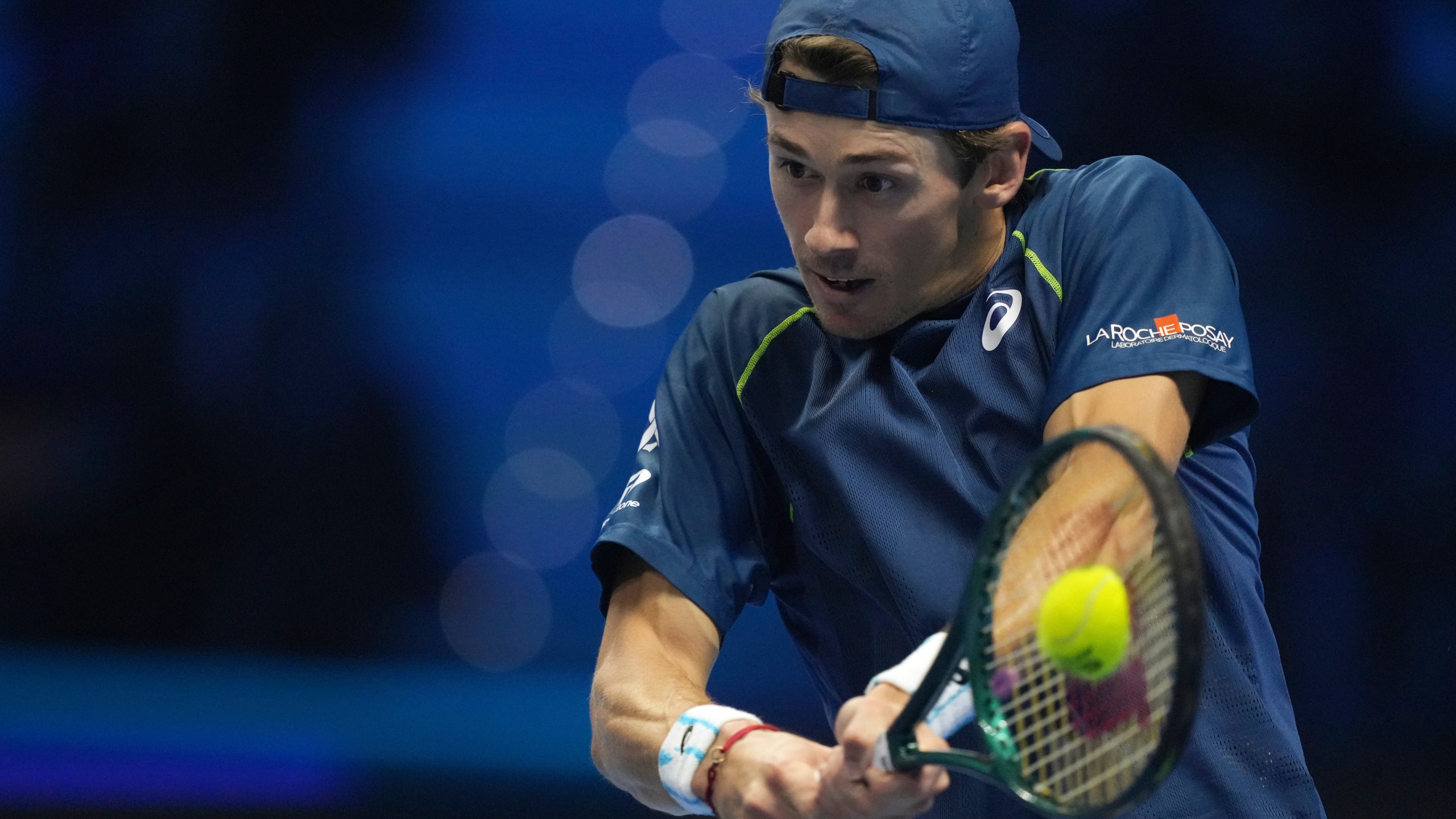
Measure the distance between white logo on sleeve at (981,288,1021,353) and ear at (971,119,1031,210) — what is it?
0.46 feet

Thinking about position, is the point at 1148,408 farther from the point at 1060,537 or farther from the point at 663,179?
the point at 663,179

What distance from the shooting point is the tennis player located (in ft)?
6.05

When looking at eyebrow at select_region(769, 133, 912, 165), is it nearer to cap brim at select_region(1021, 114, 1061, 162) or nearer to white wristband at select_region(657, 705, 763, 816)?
cap brim at select_region(1021, 114, 1061, 162)

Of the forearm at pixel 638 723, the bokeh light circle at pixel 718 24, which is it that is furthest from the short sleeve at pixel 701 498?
the bokeh light circle at pixel 718 24

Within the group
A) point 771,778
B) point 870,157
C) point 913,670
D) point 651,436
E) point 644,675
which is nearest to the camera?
point 913,670

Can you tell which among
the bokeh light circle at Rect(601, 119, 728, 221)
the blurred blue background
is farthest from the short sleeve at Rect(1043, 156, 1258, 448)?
the bokeh light circle at Rect(601, 119, 728, 221)

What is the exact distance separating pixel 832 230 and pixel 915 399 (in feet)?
0.86

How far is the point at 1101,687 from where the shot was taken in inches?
54.9

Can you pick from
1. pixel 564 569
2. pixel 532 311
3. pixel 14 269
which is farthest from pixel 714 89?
pixel 14 269

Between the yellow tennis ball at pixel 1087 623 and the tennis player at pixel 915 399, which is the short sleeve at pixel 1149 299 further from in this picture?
the yellow tennis ball at pixel 1087 623

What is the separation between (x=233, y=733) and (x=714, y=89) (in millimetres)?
2126

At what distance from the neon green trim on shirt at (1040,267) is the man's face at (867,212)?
0.23ft

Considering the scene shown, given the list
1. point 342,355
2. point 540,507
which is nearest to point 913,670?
point 540,507

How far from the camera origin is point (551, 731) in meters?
3.81
